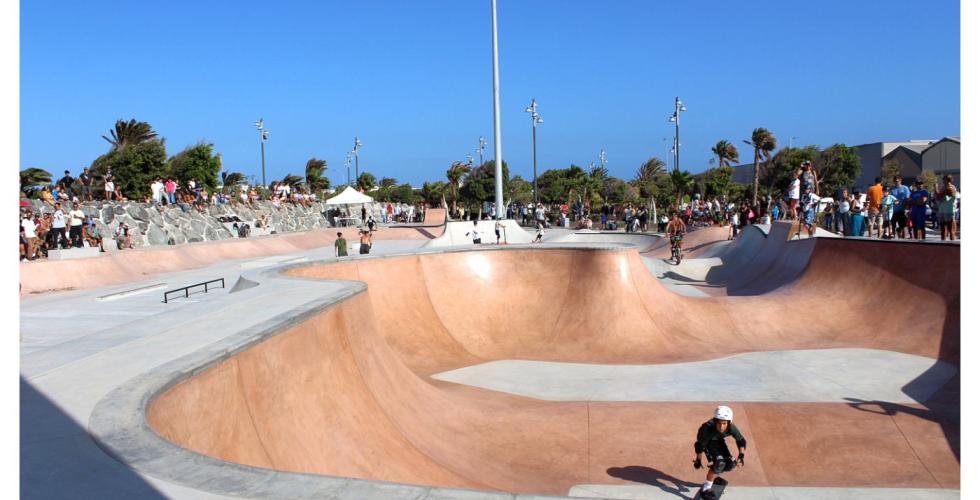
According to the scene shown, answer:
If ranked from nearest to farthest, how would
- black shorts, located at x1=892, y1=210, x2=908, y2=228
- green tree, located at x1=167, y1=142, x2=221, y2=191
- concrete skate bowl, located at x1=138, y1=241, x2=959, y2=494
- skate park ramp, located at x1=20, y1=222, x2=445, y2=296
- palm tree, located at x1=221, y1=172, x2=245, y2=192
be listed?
concrete skate bowl, located at x1=138, y1=241, x2=959, y2=494 → black shorts, located at x1=892, y1=210, x2=908, y2=228 → skate park ramp, located at x1=20, y1=222, x2=445, y2=296 → green tree, located at x1=167, y1=142, x2=221, y2=191 → palm tree, located at x1=221, y1=172, x2=245, y2=192

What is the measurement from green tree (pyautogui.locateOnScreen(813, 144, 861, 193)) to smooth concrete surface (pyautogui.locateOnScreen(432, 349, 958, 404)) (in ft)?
209

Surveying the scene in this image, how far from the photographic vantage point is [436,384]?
996 centimetres

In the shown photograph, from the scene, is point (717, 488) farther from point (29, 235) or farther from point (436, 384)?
point (29, 235)

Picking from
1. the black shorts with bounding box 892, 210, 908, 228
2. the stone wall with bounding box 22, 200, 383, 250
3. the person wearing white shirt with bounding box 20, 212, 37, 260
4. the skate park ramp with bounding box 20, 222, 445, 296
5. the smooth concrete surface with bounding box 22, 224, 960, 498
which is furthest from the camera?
the stone wall with bounding box 22, 200, 383, 250

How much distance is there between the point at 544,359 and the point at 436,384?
2.39 metres

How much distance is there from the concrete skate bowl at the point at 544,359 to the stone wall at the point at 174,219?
15.9 meters

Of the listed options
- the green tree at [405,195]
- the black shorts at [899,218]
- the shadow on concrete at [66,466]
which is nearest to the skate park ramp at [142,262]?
the shadow on concrete at [66,466]

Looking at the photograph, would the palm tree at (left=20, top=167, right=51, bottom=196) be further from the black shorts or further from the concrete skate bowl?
the black shorts

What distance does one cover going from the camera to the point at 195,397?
14.6 ft

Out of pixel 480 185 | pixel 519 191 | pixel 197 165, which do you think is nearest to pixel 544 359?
pixel 197 165

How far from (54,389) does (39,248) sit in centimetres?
1590

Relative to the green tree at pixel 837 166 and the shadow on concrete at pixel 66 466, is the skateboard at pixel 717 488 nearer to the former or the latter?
the shadow on concrete at pixel 66 466

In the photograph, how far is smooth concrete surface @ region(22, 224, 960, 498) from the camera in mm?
3770

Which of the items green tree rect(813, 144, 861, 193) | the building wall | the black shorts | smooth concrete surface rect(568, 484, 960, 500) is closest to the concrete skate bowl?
smooth concrete surface rect(568, 484, 960, 500)
